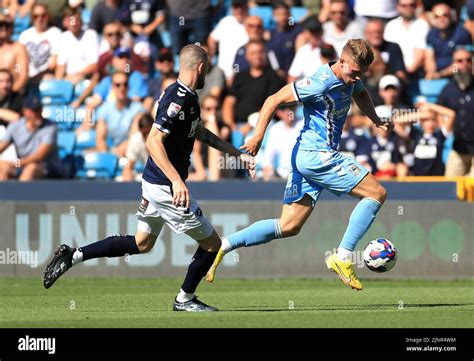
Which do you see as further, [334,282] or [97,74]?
[97,74]

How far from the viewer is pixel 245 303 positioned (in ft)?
39.8

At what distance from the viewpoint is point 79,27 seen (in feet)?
63.3

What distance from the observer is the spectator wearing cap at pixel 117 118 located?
17.9 metres

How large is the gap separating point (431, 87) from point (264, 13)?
3.03m

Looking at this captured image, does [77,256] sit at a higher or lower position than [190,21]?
lower

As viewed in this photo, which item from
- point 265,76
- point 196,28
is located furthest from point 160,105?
point 196,28

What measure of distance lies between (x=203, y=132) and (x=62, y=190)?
6323 millimetres

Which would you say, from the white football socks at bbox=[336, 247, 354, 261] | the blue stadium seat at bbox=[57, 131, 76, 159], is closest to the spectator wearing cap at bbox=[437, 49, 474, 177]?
the blue stadium seat at bbox=[57, 131, 76, 159]

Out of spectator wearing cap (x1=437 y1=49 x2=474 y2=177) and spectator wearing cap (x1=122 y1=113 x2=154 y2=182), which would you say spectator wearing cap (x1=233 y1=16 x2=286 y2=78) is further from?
spectator wearing cap (x1=437 y1=49 x2=474 y2=177)

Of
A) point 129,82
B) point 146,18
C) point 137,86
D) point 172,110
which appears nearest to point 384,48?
point 137,86

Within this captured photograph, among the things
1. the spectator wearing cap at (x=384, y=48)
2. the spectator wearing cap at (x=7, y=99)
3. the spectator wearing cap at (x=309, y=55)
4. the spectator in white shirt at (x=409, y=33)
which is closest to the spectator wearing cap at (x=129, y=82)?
the spectator wearing cap at (x=7, y=99)

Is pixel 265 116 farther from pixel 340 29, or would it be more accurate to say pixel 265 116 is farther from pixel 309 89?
pixel 340 29

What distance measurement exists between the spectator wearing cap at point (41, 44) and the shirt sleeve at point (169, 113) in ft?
29.7
